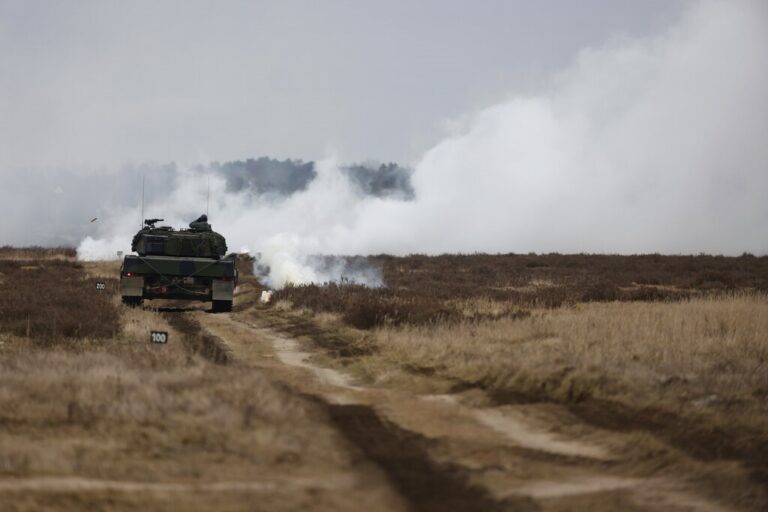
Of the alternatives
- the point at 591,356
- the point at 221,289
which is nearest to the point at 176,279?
the point at 221,289

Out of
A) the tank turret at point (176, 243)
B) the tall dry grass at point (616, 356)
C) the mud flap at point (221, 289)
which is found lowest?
the tall dry grass at point (616, 356)

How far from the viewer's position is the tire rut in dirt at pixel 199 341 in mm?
14145

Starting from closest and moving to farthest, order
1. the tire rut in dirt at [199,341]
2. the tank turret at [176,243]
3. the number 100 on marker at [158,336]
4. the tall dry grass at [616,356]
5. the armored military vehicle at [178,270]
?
the tall dry grass at [616,356] → the number 100 on marker at [158,336] → the tire rut in dirt at [199,341] → the armored military vehicle at [178,270] → the tank turret at [176,243]

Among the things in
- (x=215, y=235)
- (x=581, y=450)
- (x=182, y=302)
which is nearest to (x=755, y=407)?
(x=581, y=450)

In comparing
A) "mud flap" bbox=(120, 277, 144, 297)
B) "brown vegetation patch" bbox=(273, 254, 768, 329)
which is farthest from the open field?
"mud flap" bbox=(120, 277, 144, 297)

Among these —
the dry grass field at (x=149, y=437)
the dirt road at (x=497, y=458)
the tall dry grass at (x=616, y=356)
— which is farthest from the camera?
the tall dry grass at (x=616, y=356)

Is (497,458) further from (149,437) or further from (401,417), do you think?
(149,437)

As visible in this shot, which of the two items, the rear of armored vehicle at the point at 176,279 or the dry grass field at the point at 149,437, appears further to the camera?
the rear of armored vehicle at the point at 176,279

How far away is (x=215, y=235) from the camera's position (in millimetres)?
26578

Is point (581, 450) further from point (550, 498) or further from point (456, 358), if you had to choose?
point (456, 358)

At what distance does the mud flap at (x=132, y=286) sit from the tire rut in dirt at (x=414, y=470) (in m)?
15.9

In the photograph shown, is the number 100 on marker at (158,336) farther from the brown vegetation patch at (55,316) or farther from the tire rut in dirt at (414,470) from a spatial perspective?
the tire rut in dirt at (414,470)

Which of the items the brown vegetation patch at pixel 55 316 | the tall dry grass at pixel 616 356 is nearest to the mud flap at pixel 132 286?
the brown vegetation patch at pixel 55 316

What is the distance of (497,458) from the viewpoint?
24.6 ft
